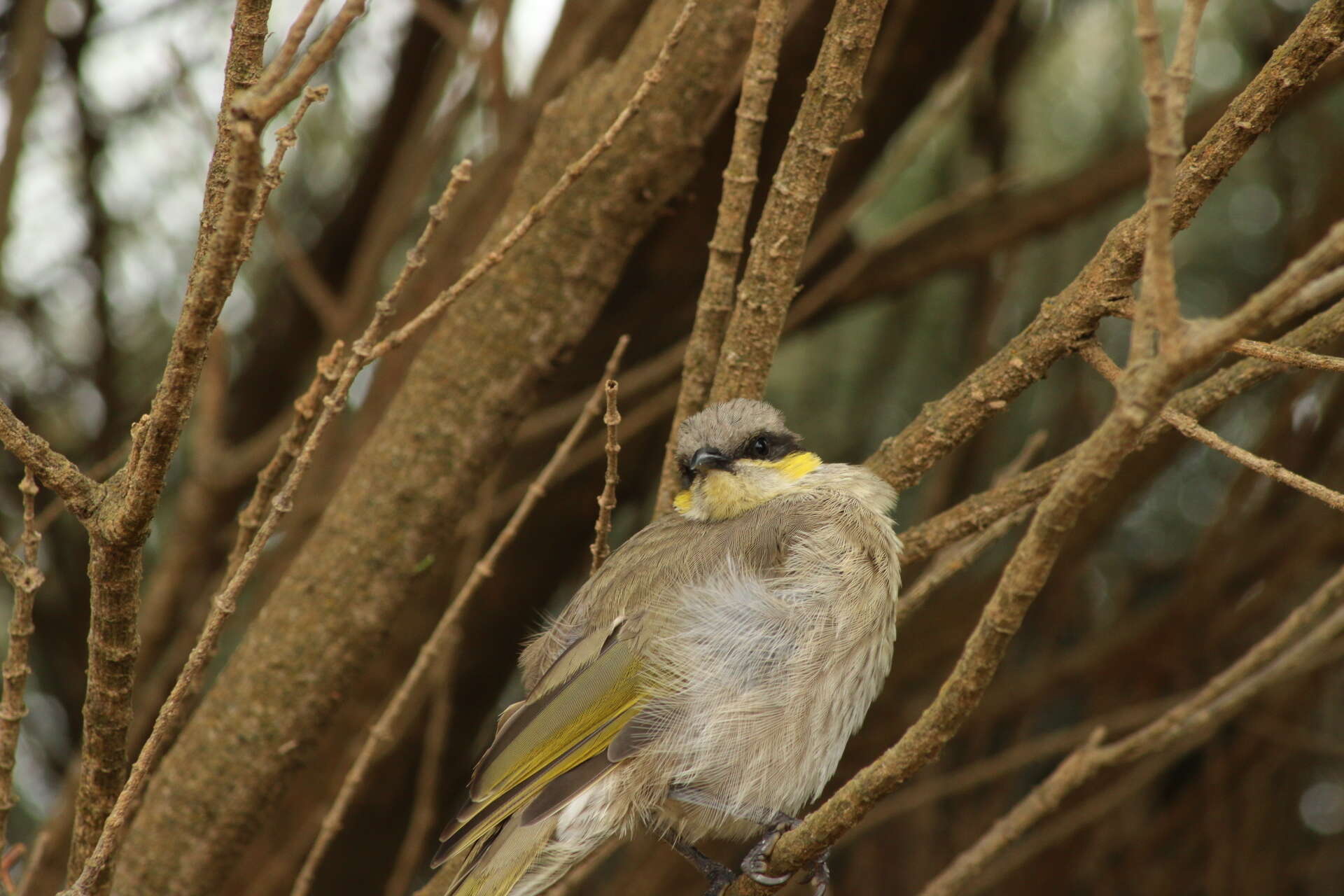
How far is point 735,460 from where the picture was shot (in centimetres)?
299

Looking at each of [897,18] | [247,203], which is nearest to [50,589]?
[897,18]

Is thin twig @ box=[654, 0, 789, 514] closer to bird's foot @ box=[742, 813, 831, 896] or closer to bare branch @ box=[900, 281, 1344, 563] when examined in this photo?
bare branch @ box=[900, 281, 1344, 563]

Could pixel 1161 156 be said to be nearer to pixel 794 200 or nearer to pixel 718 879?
pixel 794 200

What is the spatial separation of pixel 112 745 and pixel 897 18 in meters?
2.97

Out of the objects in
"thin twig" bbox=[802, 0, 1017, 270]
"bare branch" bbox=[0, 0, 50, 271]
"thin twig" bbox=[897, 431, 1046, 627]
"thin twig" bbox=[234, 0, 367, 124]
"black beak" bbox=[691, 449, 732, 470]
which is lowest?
"thin twig" bbox=[897, 431, 1046, 627]

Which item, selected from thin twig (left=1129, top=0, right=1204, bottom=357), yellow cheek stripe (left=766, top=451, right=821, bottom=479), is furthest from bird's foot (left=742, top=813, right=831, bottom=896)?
thin twig (left=1129, top=0, right=1204, bottom=357)

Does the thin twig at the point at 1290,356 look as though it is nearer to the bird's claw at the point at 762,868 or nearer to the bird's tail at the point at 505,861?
the bird's claw at the point at 762,868

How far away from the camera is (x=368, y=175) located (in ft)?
17.0

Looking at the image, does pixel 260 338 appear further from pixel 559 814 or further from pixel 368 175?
pixel 559 814

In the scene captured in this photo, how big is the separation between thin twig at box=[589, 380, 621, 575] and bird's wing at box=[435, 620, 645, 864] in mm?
165

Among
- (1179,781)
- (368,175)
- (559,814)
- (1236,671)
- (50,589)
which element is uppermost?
(368,175)

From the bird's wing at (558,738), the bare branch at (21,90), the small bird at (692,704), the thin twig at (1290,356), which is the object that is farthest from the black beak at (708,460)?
the bare branch at (21,90)

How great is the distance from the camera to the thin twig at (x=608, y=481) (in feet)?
6.91

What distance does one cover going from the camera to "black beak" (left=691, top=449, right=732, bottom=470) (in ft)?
9.52
